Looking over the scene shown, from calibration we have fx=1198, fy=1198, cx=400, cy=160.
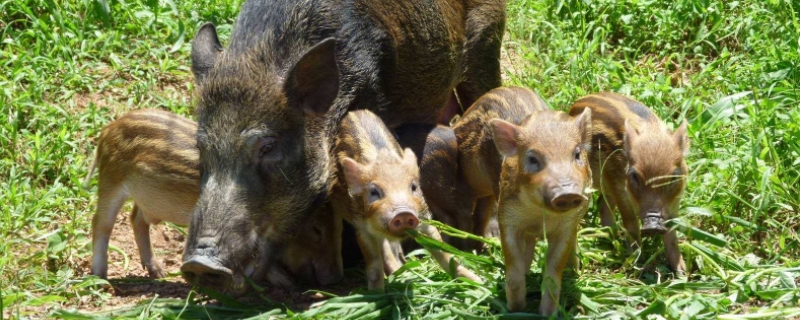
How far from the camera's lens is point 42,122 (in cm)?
709

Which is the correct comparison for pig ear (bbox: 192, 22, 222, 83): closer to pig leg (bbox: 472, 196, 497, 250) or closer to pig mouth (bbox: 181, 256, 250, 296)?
pig mouth (bbox: 181, 256, 250, 296)

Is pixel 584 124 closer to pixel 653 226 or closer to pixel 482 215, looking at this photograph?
pixel 653 226

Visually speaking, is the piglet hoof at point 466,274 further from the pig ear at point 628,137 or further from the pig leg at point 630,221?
the pig ear at point 628,137

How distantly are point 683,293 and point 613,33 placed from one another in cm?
331

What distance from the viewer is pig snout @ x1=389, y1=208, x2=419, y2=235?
4867 mm

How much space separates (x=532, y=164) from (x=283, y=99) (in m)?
1.34

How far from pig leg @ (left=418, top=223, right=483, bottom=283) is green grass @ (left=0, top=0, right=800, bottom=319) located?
0.05 metres

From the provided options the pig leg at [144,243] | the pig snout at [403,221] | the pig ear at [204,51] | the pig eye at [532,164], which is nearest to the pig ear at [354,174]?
the pig snout at [403,221]

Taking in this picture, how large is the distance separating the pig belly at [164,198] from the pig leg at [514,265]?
5.37ft

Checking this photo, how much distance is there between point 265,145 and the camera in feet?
17.6

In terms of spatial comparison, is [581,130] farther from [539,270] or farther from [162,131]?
[162,131]

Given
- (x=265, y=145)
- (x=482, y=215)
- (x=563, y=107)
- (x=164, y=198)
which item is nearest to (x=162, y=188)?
(x=164, y=198)

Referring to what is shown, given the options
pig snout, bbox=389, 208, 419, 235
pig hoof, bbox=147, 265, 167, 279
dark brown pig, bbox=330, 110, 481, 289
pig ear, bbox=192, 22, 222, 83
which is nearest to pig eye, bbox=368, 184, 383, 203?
dark brown pig, bbox=330, 110, 481, 289

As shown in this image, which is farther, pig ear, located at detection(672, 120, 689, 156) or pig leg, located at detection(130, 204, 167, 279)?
pig leg, located at detection(130, 204, 167, 279)
